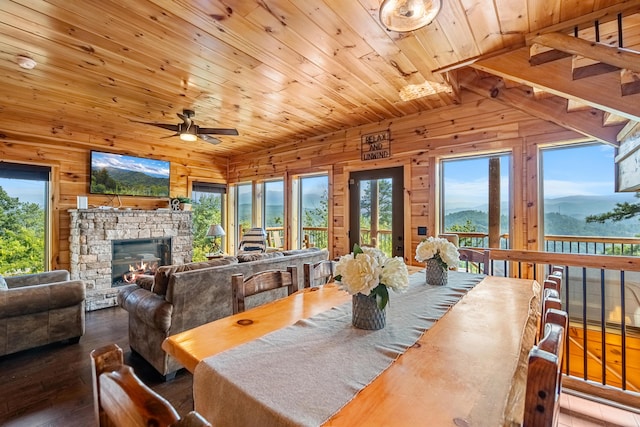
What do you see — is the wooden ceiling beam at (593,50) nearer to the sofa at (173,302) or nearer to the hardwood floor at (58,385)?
the sofa at (173,302)

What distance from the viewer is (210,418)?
819mm

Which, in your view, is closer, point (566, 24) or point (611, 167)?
point (566, 24)

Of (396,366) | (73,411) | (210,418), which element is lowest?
(73,411)

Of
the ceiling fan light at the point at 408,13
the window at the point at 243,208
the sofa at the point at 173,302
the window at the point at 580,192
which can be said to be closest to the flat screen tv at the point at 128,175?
the window at the point at 243,208

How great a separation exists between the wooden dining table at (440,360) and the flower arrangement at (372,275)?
217mm

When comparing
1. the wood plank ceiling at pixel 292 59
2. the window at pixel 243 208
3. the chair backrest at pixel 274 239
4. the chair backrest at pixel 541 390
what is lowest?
the chair backrest at pixel 274 239

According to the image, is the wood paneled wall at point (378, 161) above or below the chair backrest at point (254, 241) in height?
above

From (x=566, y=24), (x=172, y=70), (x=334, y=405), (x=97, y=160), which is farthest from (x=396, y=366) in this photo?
(x=97, y=160)

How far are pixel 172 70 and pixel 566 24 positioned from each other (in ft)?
10.5

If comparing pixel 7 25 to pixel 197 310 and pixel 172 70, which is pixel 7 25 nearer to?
pixel 172 70

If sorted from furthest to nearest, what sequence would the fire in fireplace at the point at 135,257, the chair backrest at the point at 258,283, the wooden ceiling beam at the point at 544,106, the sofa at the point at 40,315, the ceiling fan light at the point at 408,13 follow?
the fire in fireplace at the point at 135,257 < the wooden ceiling beam at the point at 544,106 < the sofa at the point at 40,315 < the ceiling fan light at the point at 408,13 < the chair backrest at the point at 258,283

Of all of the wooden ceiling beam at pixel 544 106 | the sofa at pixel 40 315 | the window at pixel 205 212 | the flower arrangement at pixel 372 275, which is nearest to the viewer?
the flower arrangement at pixel 372 275

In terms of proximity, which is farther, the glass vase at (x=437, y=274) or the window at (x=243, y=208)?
the window at (x=243, y=208)

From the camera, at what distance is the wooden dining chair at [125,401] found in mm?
418
